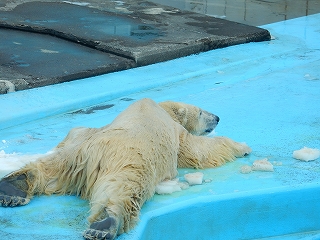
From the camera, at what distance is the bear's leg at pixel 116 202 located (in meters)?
2.69

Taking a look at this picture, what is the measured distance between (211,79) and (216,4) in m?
3.94

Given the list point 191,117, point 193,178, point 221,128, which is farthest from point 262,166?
point 221,128

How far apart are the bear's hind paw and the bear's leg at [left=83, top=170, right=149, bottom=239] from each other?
1.20 feet

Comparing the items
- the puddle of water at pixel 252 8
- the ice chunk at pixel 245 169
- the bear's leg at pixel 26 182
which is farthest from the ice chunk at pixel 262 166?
the puddle of water at pixel 252 8

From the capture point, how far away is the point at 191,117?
13.8 ft

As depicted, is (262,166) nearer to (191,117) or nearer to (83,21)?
(191,117)

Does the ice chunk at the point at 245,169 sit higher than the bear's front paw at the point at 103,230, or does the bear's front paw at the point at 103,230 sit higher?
the bear's front paw at the point at 103,230

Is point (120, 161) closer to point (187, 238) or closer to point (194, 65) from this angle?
point (187, 238)

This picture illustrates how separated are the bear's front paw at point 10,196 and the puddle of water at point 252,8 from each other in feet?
19.1

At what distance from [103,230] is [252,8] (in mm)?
7258

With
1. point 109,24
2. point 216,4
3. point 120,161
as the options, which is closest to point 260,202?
point 120,161

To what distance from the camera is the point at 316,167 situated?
382 centimetres

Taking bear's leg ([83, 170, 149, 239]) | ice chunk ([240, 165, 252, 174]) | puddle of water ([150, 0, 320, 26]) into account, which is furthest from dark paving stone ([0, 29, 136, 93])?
puddle of water ([150, 0, 320, 26])

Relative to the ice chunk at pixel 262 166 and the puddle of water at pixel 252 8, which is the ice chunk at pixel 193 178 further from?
the puddle of water at pixel 252 8
